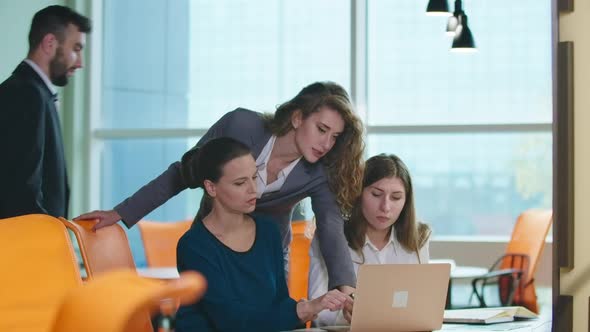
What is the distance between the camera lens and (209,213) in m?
2.97

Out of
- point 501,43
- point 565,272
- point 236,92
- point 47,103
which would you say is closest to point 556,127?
point 565,272

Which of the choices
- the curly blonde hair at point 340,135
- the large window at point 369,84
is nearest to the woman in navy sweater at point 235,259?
the curly blonde hair at point 340,135

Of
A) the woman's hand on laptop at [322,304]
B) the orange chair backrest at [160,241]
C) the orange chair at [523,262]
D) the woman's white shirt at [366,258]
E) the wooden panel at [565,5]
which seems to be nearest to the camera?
the wooden panel at [565,5]

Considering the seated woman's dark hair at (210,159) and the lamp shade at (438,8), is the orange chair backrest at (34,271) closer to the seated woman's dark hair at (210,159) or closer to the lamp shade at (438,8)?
the seated woman's dark hair at (210,159)

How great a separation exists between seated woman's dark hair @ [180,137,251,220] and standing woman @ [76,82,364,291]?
55 millimetres

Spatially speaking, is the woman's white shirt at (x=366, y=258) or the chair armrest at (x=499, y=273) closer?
the woman's white shirt at (x=366, y=258)

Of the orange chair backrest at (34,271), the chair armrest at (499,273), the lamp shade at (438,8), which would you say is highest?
the lamp shade at (438,8)

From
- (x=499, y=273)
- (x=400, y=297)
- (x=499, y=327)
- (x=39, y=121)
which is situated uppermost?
(x=39, y=121)

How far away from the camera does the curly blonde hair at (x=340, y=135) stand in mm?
3240

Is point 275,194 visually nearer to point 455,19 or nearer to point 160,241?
point 455,19

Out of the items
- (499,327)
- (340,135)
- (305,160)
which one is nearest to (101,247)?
(305,160)

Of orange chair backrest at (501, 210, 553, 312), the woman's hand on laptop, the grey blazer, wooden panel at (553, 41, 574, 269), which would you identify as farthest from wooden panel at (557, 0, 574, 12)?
orange chair backrest at (501, 210, 553, 312)

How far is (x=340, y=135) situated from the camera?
3299 mm

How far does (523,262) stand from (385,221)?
2.72 meters
